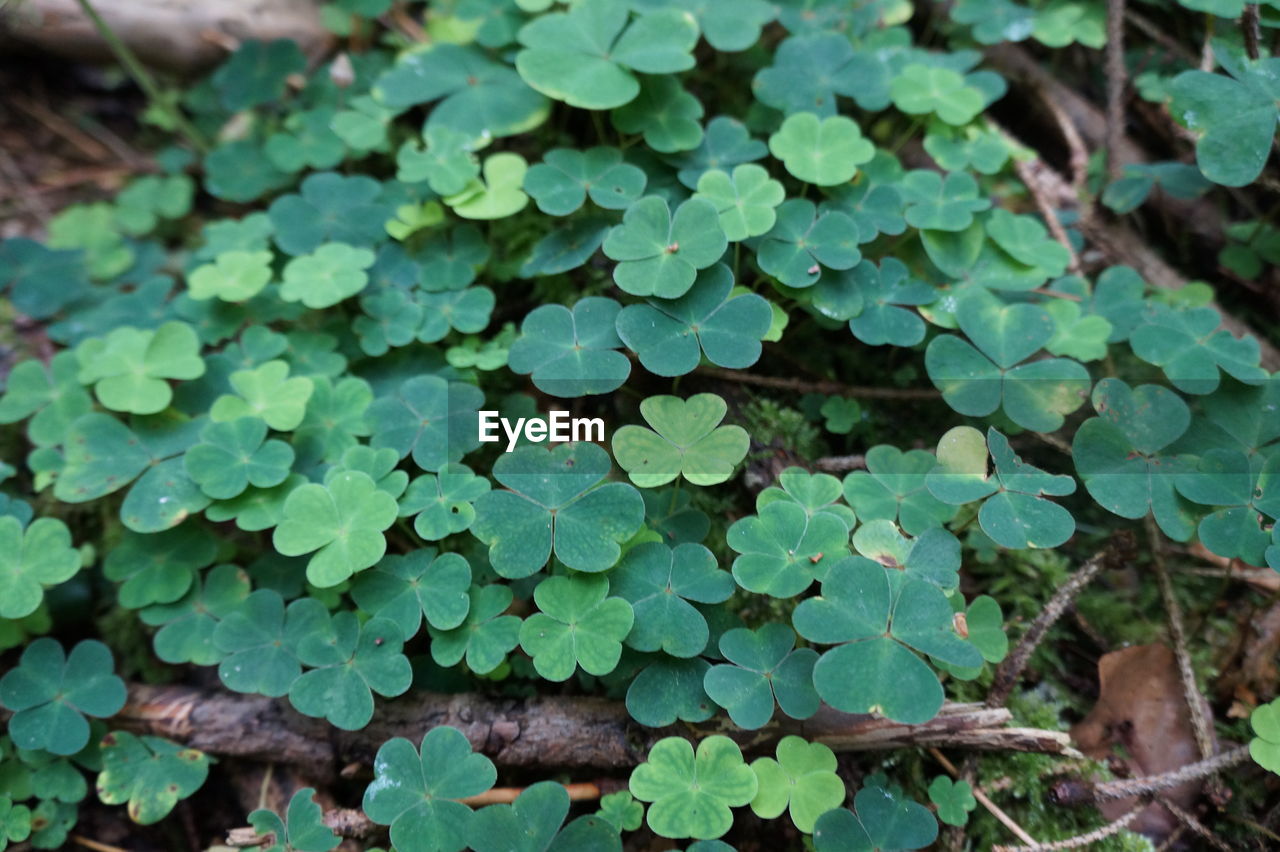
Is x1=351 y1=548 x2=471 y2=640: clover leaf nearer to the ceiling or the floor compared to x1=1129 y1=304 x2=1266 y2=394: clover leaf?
nearer to the floor

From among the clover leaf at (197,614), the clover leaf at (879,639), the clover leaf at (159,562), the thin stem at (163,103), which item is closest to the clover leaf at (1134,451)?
the clover leaf at (879,639)

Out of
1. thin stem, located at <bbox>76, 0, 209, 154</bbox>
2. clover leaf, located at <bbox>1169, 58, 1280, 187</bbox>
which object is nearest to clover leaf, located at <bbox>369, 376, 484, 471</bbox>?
thin stem, located at <bbox>76, 0, 209, 154</bbox>

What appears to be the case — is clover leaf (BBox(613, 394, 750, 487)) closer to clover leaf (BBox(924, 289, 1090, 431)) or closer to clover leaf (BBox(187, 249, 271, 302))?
clover leaf (BBox(924, 289, 1090, 431))

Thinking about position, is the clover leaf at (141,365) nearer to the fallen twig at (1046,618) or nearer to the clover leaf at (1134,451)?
the fallen twig at (1046,618)

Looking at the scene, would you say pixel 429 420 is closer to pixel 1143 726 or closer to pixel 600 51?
pixel 600 51

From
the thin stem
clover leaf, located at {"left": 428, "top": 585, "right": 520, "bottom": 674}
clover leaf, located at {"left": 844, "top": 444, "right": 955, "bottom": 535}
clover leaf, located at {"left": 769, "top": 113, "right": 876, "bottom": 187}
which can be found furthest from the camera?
the thin stem

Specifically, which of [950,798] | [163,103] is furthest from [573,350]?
[163,103]
